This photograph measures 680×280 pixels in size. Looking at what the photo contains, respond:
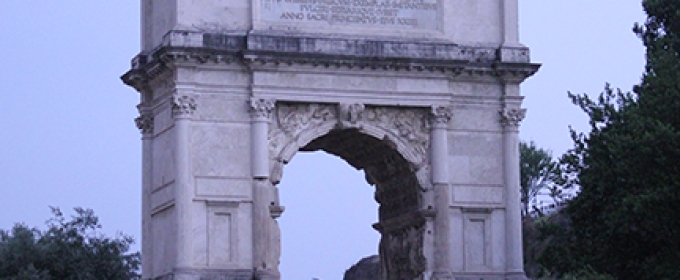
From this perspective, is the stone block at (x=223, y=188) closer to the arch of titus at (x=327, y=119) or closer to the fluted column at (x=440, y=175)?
the arch of titus at (x=327, y=119)

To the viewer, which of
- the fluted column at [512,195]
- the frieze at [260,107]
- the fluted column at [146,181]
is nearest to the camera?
the frieze at [260,107]

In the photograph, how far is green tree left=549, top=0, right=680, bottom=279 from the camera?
44031mm

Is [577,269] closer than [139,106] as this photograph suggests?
No

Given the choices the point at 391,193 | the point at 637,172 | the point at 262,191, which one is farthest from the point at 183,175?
the point at 637,172

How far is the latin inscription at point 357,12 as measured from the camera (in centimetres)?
4306

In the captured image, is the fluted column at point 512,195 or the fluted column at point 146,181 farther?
the fluted column at point 512,195

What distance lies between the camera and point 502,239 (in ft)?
145

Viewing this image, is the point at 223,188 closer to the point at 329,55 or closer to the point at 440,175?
the point at 329,55

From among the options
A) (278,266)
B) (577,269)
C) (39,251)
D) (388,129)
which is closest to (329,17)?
(388,129)

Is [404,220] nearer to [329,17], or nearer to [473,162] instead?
[473,162]

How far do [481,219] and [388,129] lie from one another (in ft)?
11.0

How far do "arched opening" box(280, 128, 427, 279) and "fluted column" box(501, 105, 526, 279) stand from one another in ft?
7.30

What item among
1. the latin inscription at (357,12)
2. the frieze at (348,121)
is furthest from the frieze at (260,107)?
the latin inscription at (357,12)

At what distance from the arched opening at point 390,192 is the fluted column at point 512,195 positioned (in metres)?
2.22
